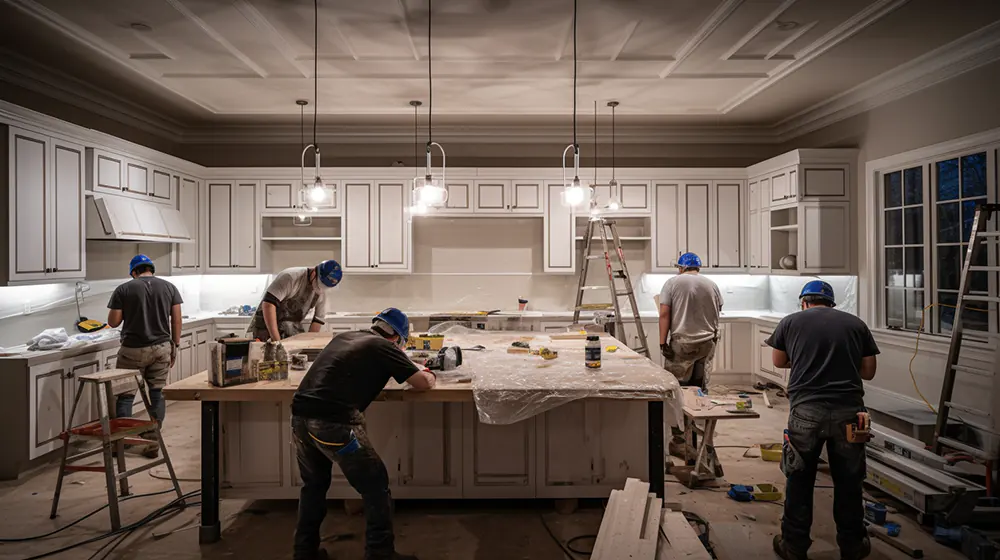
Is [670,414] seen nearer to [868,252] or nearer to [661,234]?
[868,252]

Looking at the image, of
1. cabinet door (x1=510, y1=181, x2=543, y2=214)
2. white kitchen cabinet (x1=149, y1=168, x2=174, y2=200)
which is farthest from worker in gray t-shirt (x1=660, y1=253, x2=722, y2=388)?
white kitchen cabinet (x1=149, y1=168, x2=174, y2=200)

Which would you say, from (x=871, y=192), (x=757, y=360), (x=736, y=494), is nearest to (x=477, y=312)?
(x=757, y=360)

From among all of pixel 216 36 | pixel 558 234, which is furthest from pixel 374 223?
pixel 216 36

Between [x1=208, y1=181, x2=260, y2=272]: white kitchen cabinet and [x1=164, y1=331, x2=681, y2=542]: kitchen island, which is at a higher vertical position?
[x1=208, y1=181, x2=260, y2=272]: white kitchen cabinet

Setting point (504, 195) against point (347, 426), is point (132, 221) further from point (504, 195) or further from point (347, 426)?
point (347, 426)

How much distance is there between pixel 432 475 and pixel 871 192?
4.84 m

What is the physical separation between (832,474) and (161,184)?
6314 millimetres

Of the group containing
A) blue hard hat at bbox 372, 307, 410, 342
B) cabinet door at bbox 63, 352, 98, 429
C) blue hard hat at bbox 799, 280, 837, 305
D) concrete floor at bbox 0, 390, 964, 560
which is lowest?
concrete floor at bbox 0, 390, 964, 560

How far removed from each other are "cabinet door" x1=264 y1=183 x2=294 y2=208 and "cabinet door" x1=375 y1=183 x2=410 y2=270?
1.04 metres

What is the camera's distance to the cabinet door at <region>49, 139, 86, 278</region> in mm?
4441

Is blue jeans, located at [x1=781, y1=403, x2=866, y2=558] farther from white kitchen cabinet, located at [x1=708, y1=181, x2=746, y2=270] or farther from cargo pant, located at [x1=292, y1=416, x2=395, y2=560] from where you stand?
white kitchen cabinet, located at [x1=708, y1=181, x2=746, y2=270]

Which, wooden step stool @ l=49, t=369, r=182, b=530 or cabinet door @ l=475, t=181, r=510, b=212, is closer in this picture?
wooden step stool @ l=49, t=369, r=182, b=530

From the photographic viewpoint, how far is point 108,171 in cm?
500

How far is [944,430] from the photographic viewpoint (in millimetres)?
3709
